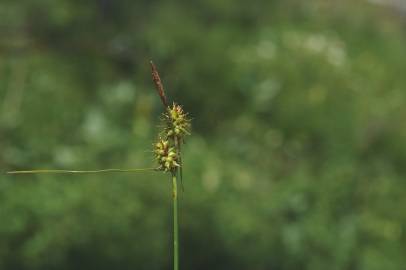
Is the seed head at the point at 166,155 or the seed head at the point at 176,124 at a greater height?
the seed head at the point at 176,124

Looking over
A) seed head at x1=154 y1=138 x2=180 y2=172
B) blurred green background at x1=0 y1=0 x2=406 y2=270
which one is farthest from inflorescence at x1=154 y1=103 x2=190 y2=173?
blurred green background at x1=0 y1=0 x2=406 y2=270

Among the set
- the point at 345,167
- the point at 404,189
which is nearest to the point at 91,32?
the point at 345,167

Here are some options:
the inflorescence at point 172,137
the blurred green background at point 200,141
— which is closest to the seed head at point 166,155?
the inflorescence at point 172,137

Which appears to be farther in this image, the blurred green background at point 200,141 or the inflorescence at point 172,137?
the blurred green background at point 200,141

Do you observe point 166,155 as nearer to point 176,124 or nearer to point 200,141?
point 176,124

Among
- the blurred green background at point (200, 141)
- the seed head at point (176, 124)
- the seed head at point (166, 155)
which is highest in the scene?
the blurred green background at point (200, 141)

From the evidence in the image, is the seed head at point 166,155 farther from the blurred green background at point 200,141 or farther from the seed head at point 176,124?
the blurred green background at point 200,141

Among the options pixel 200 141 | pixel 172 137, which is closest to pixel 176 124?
pixel 172 137

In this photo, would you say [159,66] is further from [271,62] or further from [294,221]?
[294,221]
